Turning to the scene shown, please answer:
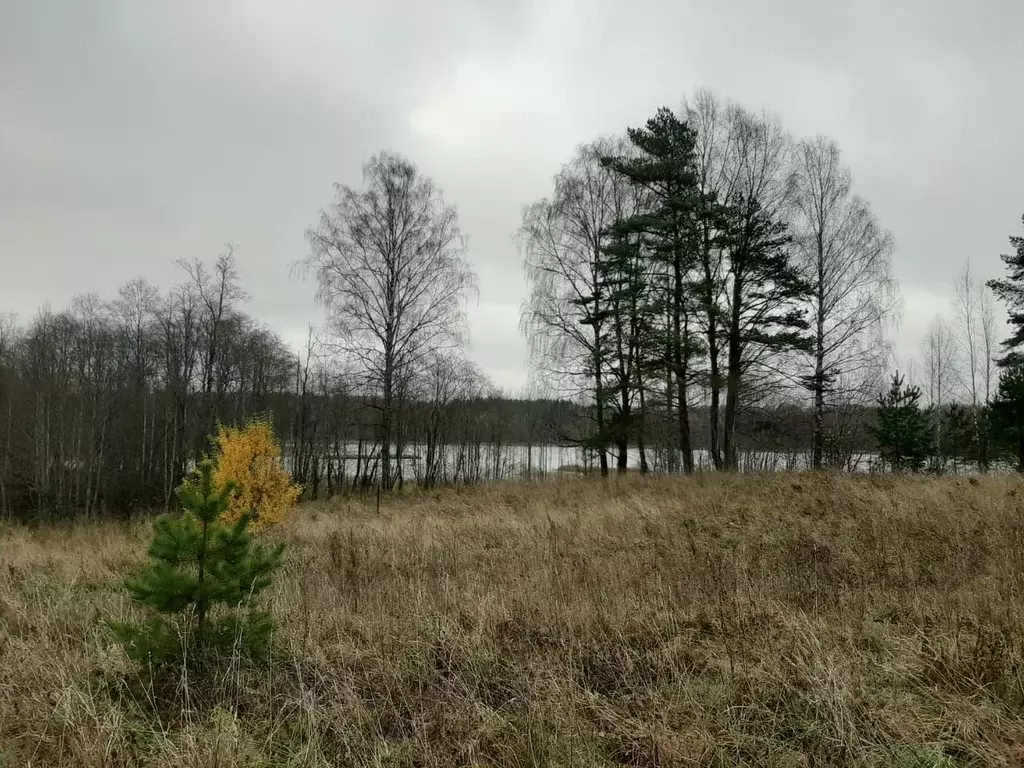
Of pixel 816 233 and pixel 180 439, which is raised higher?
pixel 816 233

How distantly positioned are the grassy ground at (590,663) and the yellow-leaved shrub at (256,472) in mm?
2586

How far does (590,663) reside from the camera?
12.0ft

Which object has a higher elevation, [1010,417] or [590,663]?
[1010,417]

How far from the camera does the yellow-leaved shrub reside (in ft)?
30.4

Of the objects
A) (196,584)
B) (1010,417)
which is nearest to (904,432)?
(1010,417)

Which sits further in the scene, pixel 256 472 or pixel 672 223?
pixel 672 223

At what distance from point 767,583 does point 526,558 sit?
8.74 ft

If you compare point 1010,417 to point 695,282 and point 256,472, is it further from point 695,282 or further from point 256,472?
point 256,472

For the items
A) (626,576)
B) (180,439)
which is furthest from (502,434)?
(626,576)

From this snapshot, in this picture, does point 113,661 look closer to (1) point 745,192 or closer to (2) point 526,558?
(2) point 526,558

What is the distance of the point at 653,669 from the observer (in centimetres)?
353

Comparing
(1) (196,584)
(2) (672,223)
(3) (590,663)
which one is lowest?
(3) (590,663)

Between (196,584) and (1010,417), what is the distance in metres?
21.1

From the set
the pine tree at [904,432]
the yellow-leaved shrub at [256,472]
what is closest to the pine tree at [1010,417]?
the pine tree at [904,432]
